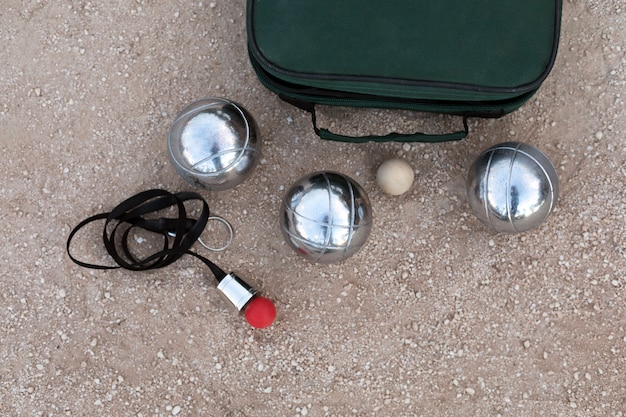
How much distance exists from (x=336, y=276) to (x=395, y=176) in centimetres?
29

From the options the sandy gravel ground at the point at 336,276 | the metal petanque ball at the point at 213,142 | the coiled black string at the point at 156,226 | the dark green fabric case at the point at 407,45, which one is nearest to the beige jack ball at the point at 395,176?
the sandy gravel ground at the point at 336,276

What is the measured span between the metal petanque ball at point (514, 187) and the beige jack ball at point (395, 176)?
0.49 feet

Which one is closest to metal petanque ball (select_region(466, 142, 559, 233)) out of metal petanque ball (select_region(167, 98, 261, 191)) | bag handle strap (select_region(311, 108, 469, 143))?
bag handle strap (select_region(311, 108, 469, 143))

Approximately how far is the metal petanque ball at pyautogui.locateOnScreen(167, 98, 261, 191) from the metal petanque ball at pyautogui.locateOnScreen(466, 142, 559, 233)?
0.51 meters

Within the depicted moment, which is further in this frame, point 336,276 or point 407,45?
point 336,276

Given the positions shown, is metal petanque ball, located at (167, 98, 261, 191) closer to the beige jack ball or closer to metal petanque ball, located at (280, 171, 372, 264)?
metal petanque ball, located at (280, 171, 372, 264)

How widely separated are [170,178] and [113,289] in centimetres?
31

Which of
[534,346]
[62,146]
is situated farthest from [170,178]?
[534,346]

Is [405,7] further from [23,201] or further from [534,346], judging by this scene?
[23,201]

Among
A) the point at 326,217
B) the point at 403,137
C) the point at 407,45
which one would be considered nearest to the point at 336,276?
the point at 326,217

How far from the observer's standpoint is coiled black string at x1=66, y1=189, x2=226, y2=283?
1.30 m

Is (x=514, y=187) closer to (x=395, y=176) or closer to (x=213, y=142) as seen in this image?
(x=395, y=176)

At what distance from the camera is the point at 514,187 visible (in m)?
1.17

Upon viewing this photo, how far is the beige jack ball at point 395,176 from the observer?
4.18ft
